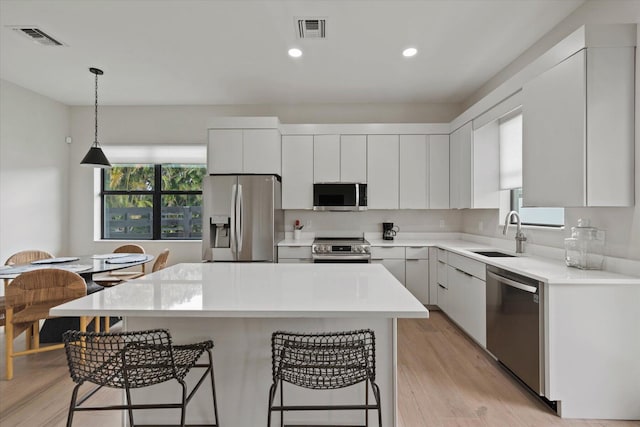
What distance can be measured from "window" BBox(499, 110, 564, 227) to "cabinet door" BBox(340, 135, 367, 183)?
5.31 ft

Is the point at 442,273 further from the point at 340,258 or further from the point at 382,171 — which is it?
the point at 382,171

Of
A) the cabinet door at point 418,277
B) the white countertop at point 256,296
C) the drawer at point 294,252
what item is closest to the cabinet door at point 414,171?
the cabinet door at point 418,277

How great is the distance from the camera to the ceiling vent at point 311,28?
2.71 m

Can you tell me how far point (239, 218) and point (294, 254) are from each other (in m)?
0.81

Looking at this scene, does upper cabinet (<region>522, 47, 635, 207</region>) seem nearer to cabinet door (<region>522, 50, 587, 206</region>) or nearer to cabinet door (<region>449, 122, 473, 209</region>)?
cabinet door (<region>522, 50, 587, 206</region>)

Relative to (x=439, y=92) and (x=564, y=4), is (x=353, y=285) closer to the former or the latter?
(x=564, y=4)

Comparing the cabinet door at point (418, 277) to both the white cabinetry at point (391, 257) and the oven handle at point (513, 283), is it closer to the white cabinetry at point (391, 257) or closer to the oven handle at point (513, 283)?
the white cabinetry at point (391, 257)

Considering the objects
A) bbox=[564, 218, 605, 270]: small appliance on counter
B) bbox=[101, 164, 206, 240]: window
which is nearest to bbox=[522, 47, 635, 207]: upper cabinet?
bbox=[564, 218, 605, 270]: small appliance on counter

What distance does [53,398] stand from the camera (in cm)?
225

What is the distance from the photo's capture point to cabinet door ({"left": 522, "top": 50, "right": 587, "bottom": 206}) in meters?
2.08

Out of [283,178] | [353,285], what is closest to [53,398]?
[353,285]

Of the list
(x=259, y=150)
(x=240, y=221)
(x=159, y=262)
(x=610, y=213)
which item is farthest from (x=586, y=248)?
(x=159, y=262)

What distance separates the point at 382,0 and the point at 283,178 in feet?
8.08

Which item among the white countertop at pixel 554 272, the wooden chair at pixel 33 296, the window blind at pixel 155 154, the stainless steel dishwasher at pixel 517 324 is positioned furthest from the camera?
the window blind at pixel 155 154
